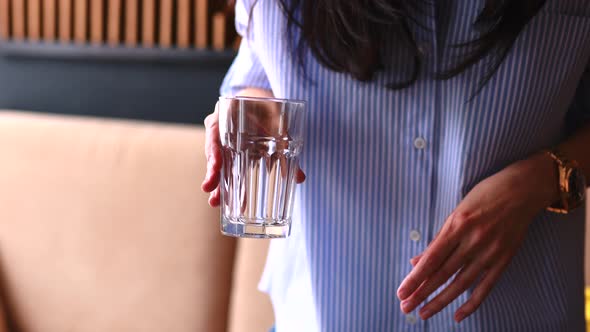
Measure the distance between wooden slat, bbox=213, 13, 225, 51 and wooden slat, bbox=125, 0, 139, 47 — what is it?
253 mm

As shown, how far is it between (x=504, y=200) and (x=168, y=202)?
46.9 inches

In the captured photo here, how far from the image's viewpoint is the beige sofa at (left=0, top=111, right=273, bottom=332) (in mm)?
1713

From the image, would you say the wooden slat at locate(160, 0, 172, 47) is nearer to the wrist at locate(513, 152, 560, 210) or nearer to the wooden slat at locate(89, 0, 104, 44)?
the wooden slat at locate(89, 0, 104, 44)

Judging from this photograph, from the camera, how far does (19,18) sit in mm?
2180

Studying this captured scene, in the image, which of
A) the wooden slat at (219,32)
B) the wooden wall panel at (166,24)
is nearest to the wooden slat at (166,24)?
the wooden wall panel at (166,24)

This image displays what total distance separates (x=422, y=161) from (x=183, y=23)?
4.61 feet

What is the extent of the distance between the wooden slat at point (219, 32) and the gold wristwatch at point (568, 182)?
1355mm

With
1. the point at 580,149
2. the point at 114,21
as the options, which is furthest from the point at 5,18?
the point at 580,149

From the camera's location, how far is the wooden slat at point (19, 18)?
218cm

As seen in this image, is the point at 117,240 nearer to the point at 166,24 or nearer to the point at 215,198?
the point at 166,24

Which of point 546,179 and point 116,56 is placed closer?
point 546,179

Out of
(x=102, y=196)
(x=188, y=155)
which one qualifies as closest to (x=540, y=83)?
(x=188, y=155)

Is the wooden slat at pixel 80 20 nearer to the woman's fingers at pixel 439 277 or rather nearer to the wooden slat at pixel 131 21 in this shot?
the wooden slat at pixel 131 21

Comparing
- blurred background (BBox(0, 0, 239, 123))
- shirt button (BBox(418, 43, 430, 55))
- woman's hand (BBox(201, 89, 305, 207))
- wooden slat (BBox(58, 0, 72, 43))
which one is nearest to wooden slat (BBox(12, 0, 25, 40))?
blurred background (BBox(0, 0, 239, 123))
